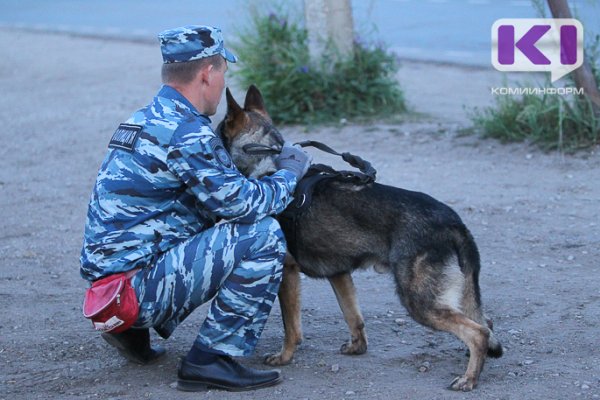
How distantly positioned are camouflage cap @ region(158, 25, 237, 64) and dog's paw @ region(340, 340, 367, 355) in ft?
5.33

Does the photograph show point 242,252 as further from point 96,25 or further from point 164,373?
point 96,25

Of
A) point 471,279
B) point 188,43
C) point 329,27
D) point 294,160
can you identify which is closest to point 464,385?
point 471,279

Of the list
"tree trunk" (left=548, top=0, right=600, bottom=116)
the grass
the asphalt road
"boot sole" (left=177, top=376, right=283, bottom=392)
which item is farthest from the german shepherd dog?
the asphalt road

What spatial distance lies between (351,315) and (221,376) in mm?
830

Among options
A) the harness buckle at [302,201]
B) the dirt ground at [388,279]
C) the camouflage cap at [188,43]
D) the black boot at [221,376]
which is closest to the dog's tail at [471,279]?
the dirt ground at [388,279]

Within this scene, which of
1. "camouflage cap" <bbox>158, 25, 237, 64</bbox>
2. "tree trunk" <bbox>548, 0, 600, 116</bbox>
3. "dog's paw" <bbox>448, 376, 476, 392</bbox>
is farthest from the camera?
"tree trunk" <bbox>548, 0, 600, 116</bbox>

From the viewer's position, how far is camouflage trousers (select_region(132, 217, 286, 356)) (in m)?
4.04

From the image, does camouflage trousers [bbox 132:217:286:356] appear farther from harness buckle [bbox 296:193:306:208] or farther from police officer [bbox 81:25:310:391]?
harness buckle [bbox 296:193:306:208]

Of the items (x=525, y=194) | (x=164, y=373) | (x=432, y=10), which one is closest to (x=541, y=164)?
(x=525, y=194)

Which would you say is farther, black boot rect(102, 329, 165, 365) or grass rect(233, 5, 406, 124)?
grass rect(233, 5, 406, 124)

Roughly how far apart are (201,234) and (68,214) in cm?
352

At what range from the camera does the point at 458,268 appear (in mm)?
4219

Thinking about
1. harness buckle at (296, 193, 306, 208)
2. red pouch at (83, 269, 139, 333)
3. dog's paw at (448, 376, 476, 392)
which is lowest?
dog's paw at (448, 376, 476, 392)

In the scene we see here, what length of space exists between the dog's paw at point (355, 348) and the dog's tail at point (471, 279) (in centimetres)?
60
